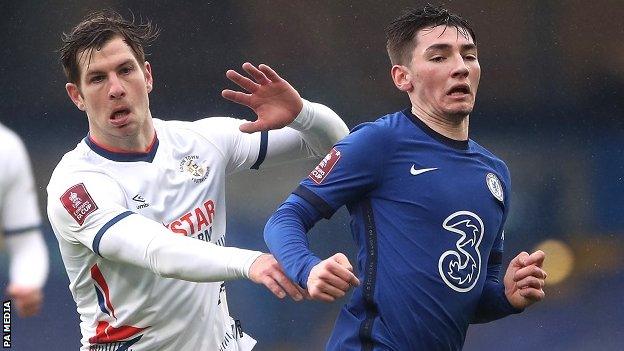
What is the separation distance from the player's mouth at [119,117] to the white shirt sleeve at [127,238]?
0.18 m

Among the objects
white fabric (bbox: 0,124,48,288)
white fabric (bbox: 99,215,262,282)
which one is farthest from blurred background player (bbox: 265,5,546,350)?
white fabric (bbox: 0,124,48,288)

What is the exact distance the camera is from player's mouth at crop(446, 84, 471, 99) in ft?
10.4

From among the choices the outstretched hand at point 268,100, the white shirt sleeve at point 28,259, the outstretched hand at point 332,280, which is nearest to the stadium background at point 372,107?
the white shirt sleeve at point 28,259

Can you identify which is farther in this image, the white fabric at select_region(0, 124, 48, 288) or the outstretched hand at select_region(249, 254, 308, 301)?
the white fabric at select_region(0, 124, 48, 288)

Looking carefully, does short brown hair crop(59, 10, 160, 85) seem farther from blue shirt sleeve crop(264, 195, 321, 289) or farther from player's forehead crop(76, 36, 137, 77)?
blue shirt sleeve crop(264, 195, 321, 289)

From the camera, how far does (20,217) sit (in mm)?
4656

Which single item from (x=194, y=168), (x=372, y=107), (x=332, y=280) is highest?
(x=372, y=107)

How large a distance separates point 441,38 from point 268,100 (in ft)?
1.92

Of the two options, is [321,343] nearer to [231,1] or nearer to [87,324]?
[231,1]

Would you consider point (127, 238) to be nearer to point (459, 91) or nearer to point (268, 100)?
point (268, 100)

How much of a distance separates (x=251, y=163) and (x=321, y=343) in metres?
2.09

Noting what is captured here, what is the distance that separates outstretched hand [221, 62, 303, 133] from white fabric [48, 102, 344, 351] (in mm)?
110

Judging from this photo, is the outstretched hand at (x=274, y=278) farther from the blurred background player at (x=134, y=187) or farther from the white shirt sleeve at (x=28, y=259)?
the white shirt sleeve at (x=28, y=259)

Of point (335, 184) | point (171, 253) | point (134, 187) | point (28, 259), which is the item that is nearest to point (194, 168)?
point (134, 187)
